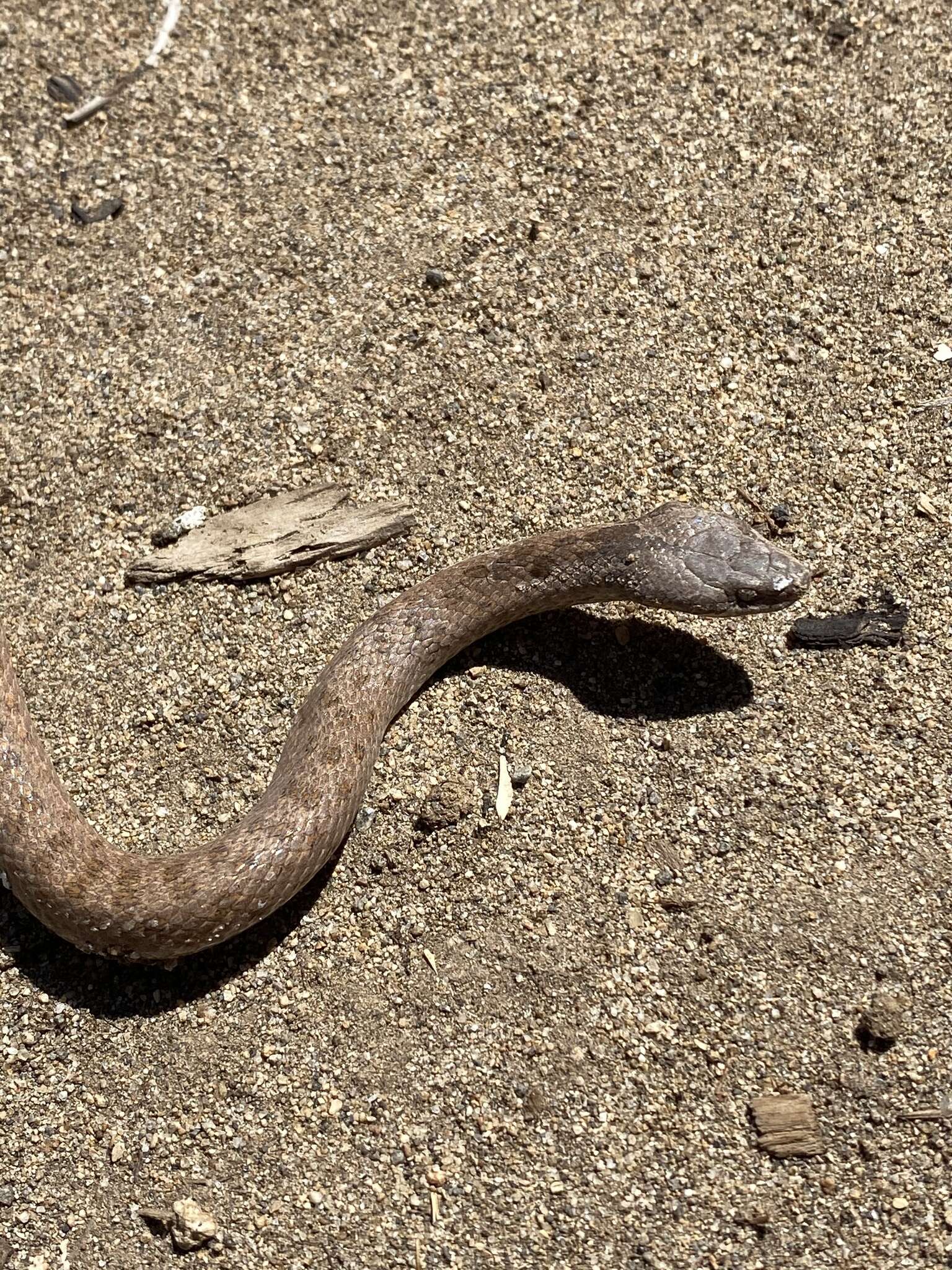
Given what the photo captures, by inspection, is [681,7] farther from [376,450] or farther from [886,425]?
[376,450]

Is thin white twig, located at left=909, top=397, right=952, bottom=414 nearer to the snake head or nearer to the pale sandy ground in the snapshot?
the pale sandy ground

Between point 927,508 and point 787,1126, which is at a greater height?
point 927,508

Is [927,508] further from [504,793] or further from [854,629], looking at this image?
[504,793]

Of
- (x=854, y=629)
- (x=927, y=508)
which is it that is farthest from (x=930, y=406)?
(x=854, y=629)

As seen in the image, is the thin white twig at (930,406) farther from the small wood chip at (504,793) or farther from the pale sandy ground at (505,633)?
the small wood chip at (504,793)

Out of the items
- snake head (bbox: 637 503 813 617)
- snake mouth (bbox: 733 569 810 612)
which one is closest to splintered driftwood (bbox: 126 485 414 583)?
snake head (bbox: 637 503 813 617)

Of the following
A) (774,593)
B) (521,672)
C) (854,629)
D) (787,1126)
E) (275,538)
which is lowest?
(787,1126)

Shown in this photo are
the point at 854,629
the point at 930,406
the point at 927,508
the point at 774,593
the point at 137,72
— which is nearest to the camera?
the point at 774,593

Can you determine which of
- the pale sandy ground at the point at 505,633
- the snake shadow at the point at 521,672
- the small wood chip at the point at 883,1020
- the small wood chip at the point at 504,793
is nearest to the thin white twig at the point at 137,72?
the pale sandy ground at the point at 505,633
